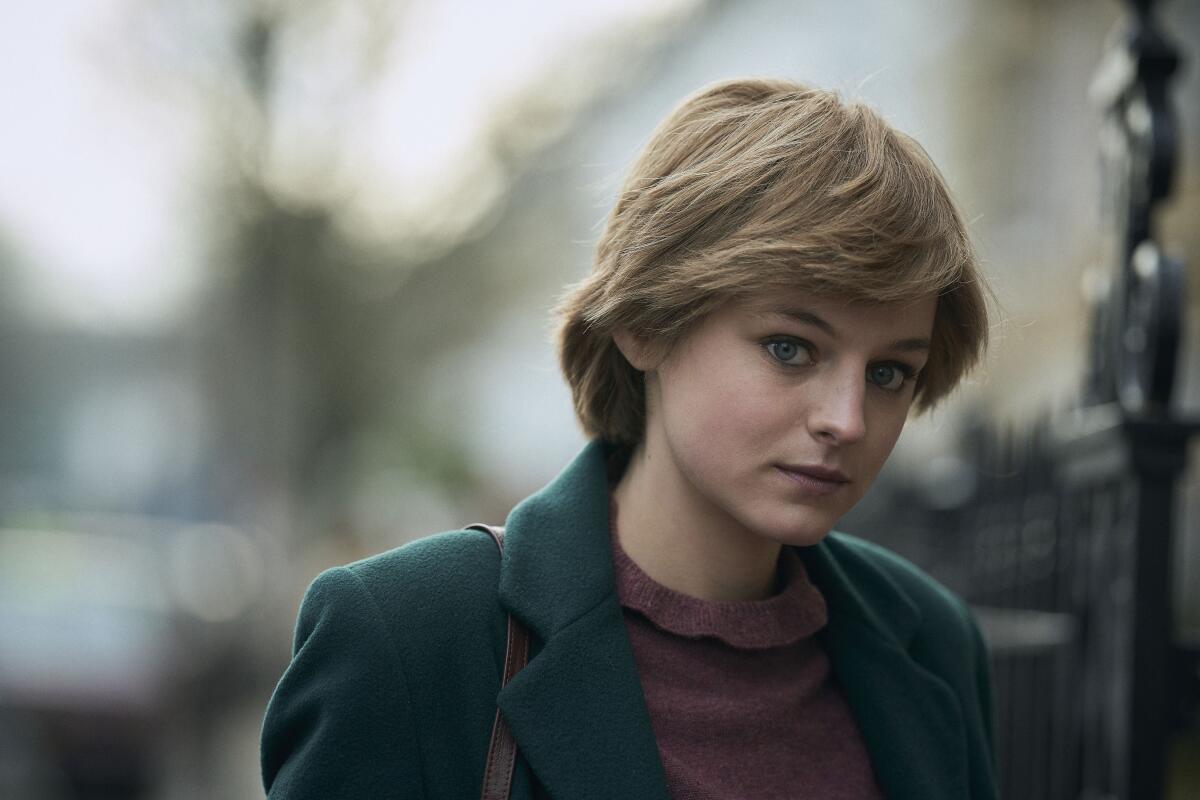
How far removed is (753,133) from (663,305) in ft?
1.05

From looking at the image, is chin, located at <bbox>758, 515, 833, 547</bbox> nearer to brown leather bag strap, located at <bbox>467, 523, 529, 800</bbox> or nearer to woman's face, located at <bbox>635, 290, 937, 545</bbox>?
woman's face, located at <bbox>635, 290, 937, 545</bbox>

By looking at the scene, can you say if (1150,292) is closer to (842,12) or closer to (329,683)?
(329,683)

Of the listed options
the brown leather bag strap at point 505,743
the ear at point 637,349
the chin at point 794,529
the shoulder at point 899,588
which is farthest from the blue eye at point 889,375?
the brown leather bag strap at point 505,743

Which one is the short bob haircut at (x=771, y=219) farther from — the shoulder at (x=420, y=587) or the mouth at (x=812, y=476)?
the shoulder at (x=420, y=587)

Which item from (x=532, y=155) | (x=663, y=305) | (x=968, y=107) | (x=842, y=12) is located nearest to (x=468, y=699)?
(x=663, y=305)

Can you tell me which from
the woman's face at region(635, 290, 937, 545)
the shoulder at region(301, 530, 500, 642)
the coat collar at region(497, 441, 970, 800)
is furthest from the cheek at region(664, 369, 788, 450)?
the shoulder at region(301, 530, 500, 642)

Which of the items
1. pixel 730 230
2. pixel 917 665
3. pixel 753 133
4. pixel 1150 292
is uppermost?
pixel 753 133

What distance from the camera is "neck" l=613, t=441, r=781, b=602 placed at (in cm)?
237

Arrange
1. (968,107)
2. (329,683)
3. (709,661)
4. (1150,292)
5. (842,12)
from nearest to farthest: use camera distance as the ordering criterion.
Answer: (329,683)
(709,661)
(1150,292)
(968,107)
(842,12)

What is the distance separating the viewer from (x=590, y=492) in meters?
2.44

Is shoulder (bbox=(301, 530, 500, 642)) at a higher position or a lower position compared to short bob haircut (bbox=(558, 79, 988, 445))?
lower

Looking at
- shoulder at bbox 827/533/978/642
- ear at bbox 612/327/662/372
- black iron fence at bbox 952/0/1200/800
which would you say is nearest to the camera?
ear at bbox 612/327/662/372

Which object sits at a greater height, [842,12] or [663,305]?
[842,12]

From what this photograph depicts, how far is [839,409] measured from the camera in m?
2.12
